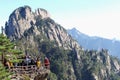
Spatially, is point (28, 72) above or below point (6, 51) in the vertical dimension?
below

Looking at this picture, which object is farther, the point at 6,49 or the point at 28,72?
the point at 28,72

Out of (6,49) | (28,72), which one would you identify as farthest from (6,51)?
(28,72)

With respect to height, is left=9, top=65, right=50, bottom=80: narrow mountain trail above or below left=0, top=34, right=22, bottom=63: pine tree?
below

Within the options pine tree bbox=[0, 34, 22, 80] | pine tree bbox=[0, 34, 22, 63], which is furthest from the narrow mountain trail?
pine tree bbox=[0, 34, 22, 63]

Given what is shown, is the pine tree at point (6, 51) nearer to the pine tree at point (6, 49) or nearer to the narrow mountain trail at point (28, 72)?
the pine tree at point (6, 49)

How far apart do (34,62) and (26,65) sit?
4.77 ft

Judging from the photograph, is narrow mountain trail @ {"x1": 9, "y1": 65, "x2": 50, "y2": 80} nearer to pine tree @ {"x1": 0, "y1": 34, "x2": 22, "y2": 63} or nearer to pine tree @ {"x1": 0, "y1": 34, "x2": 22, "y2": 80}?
pine tree @ {"x1": 0, "y1": 34, "x2": 22, "y2": 80}

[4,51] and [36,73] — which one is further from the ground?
[4,51]

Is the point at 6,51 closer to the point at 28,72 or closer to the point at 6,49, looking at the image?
the point at 6,49

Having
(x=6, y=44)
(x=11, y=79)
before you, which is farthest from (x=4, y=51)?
(x=11, y=79)

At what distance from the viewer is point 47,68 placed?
3778 centimetres

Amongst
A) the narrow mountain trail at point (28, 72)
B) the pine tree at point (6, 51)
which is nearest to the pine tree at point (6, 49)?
the pine tree at point (6, 51)

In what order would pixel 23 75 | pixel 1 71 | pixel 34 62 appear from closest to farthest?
pixel 1 71 < pixel 23 75 < pixel 34 62

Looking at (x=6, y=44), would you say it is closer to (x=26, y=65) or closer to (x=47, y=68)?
(x=26, y=65)
